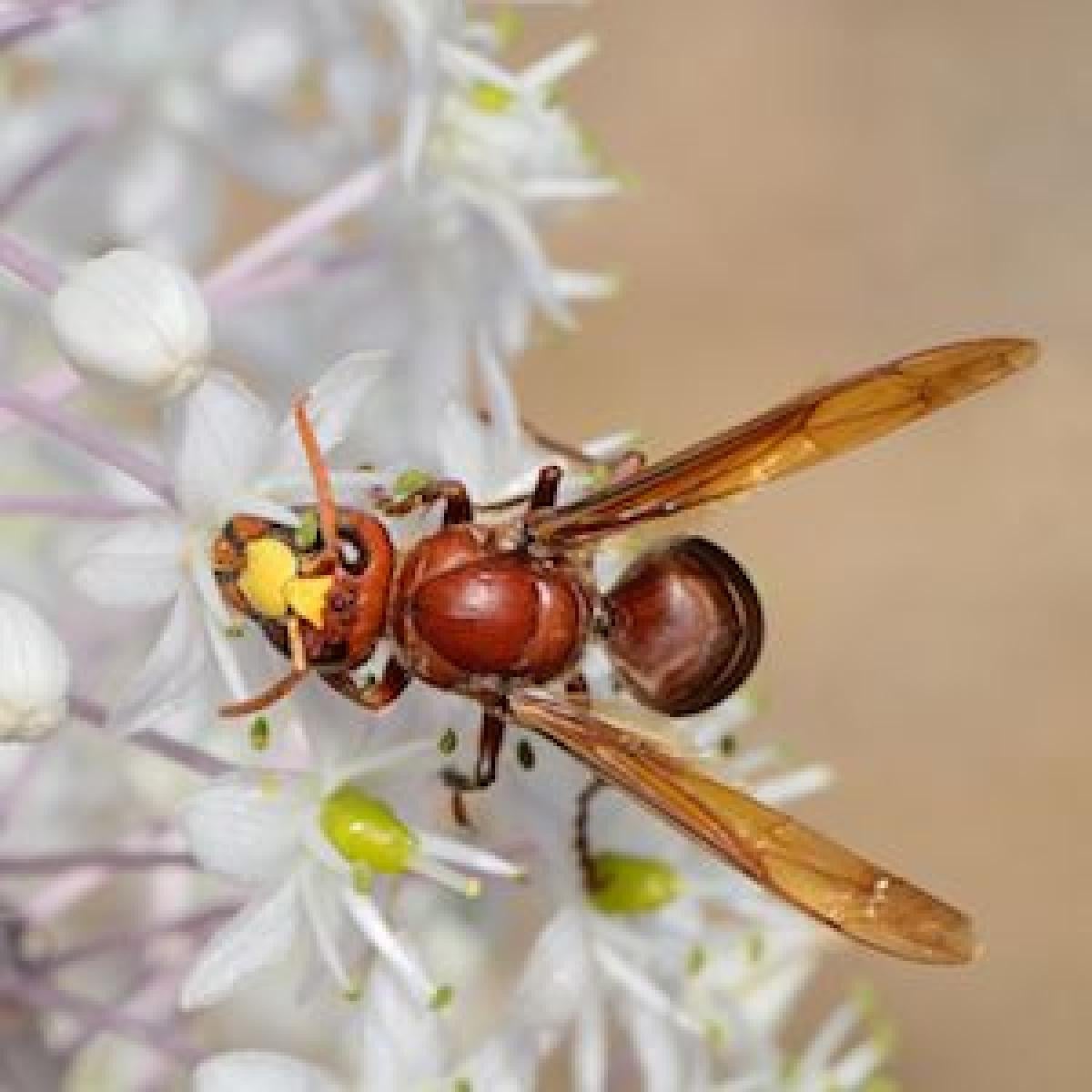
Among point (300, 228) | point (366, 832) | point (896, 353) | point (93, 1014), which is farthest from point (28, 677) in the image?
point (896, 353)

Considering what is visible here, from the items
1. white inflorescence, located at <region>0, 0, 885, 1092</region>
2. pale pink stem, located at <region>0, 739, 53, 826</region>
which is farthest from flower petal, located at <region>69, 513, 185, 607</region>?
pale pink stem, located at <region>0, 739, 53, 826</region>

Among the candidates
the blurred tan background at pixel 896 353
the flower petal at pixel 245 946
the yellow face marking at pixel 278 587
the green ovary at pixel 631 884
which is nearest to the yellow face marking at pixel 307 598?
the yellow face marking at pixel 278 587

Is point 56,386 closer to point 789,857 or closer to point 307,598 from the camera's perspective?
A: point 307,598

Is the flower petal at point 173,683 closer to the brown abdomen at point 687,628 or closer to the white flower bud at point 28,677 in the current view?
the white flower bud at point 28,677

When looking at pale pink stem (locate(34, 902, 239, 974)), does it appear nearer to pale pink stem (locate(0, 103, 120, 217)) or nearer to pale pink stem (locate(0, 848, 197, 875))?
pale pink stem (locate(0, 848, 197, 875))

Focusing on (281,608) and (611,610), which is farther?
(611,610)

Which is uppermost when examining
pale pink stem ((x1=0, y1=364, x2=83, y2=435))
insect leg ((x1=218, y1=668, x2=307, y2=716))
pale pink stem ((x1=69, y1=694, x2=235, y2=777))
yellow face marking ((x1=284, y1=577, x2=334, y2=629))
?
pale pink stem ((x1=0, y1=364, x2=83, y2=435))
